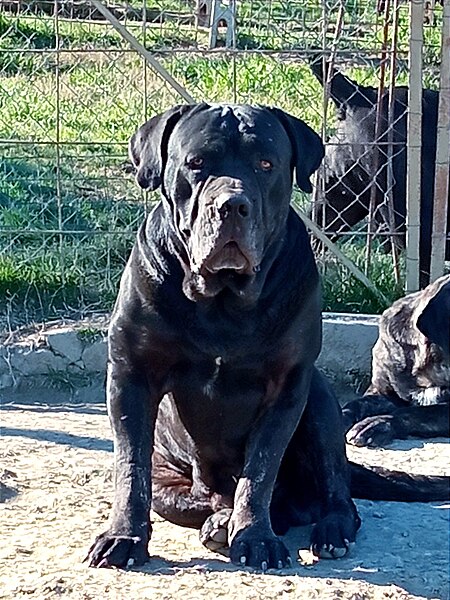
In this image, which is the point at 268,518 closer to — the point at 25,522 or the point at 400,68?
the point at 25,522

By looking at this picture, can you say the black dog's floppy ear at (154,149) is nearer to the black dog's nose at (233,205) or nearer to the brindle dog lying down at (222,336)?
the brindle dog lying down at (222,336)

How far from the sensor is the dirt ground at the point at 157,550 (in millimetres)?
3439

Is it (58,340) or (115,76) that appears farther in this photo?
(115,76)

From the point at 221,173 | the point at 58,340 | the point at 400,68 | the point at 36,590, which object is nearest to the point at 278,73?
the point at 400,68

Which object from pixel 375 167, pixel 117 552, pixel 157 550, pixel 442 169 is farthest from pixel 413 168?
pixel 117 552

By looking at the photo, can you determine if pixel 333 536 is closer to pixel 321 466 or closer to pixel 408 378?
pixel 321 466

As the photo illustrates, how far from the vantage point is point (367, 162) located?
678cm

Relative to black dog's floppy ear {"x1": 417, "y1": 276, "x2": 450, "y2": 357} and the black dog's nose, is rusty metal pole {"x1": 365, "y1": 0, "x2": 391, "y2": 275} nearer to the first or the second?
black dog's floppy ear {"x1": 417, "y1": 276, "x2": 450, "y2": 357}

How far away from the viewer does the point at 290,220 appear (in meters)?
3.96

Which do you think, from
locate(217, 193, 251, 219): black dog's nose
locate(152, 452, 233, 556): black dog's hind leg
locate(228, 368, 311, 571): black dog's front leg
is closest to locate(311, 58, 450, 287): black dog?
locate(152, 452, 233, 556): black dog's hind leg

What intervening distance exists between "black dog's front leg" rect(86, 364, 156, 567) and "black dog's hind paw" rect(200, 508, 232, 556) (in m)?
0.22

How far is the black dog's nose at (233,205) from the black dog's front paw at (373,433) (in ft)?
6.73

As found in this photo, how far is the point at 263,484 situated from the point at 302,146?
1.04 metres

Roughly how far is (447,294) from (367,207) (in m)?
1.49
